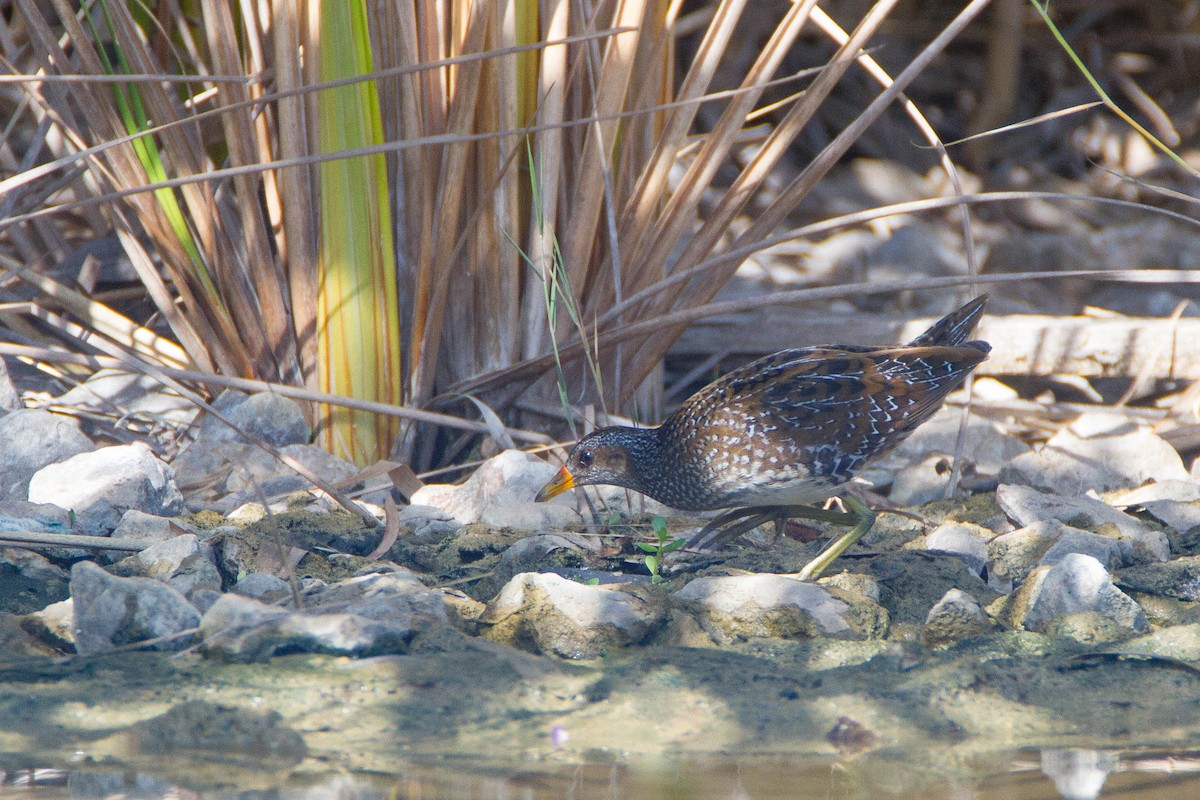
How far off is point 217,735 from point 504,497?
1468 mm

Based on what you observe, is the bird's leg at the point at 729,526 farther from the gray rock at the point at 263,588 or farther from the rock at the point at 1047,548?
the gray rock at the point at 263,588

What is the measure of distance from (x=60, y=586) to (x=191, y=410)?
55.9 inches

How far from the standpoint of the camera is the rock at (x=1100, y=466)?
382cm

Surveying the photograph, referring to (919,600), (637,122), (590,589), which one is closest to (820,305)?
(637,122)

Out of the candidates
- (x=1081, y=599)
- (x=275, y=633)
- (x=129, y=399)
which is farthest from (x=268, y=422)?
(x=1081, y=599)

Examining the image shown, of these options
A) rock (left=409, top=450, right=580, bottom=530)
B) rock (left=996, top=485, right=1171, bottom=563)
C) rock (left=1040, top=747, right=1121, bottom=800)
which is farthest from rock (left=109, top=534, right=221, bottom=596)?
rock (left=996, top=485, right=1171, bottom=563)

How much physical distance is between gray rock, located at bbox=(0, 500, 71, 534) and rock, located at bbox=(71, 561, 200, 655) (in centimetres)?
57

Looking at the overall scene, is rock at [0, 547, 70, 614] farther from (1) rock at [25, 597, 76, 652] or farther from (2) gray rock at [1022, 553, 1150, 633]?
(2) gray rock at [1022, 553, 1150, 633]

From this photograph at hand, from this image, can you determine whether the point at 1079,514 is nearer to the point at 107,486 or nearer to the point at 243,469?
the point at 243,469

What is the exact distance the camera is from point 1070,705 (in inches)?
89.8

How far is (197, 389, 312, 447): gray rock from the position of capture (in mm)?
3709

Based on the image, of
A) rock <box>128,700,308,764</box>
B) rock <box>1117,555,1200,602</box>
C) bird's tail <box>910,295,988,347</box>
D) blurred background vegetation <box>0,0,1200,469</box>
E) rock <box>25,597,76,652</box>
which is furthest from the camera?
bird's tail <box>910,295,988,347</box>

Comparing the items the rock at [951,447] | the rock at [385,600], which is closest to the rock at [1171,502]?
the rock at [951,447]

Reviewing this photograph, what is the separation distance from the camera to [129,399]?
13.6ft
